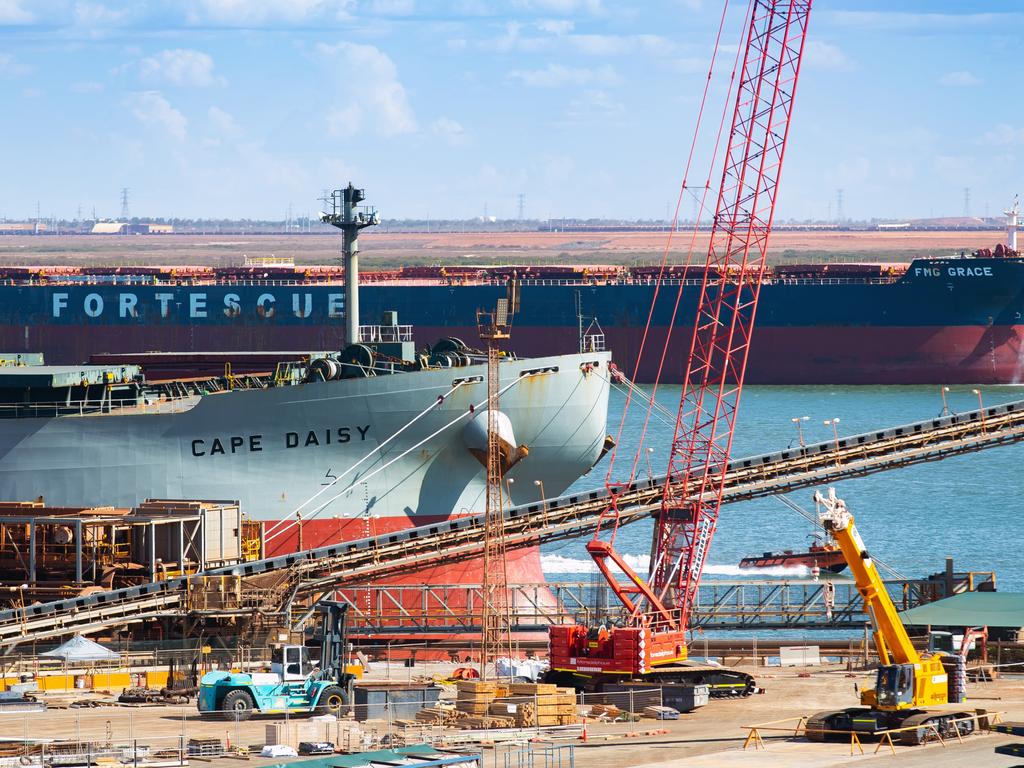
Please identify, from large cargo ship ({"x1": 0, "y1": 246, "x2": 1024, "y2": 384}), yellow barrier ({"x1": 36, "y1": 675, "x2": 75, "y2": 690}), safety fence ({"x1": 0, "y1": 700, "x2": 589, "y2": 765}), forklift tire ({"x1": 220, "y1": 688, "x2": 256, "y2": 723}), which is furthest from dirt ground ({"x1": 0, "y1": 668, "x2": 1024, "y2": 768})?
large cargo ship ({"x1": 0, "y1": 246, "x2": 1024, "y2": 384})

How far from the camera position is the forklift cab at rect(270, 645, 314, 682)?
87.3 feet

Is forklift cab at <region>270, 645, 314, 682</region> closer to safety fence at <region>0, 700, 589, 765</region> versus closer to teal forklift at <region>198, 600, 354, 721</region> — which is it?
teal forklift at <region>198, 600, 354, 721</region>

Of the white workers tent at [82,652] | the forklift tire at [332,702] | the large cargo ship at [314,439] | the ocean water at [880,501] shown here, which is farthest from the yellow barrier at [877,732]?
the ocean water at [880,501]

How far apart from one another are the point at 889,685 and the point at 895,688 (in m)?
0.09

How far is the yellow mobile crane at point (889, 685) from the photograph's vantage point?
24.0 meters

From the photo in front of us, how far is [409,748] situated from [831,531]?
742cm

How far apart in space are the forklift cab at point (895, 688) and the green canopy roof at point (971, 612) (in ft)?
32.0

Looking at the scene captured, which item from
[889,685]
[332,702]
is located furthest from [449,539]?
[889,685]

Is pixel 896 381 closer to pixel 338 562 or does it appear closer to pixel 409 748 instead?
pixel 338 562

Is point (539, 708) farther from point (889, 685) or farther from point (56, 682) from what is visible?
point (56, 682)

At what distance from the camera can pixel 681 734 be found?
2511cm

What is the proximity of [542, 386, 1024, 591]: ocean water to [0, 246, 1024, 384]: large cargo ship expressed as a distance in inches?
80.5

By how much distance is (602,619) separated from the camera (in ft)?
122

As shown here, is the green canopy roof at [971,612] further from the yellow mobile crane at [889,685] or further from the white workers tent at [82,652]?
the white workers tent at [82,652]
